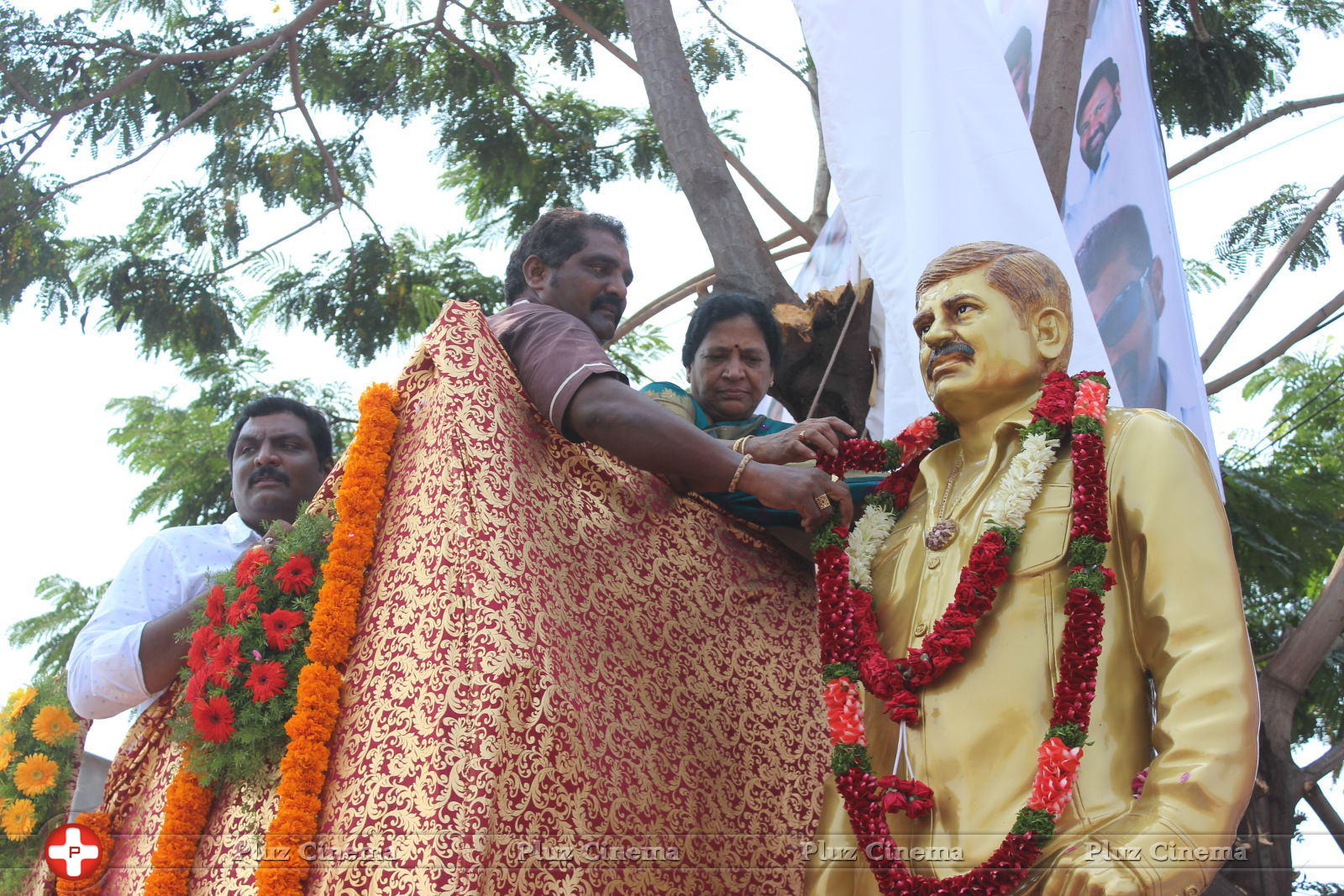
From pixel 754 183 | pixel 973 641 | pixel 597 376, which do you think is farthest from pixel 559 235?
pixel 754 183

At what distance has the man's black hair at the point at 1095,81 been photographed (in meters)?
6.22

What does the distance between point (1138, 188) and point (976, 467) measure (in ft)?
9.72

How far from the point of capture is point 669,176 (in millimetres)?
9617

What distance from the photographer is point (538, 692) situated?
338 cm

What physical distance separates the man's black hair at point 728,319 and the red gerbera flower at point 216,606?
1.87 metres

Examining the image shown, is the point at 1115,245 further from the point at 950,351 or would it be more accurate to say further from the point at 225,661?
the point at 225,661

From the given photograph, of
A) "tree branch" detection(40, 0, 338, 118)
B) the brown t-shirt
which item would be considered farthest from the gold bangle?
"tree branch" detection(40, 0, 338, 118)

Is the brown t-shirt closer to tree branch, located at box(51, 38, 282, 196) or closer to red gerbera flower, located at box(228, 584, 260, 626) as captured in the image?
red gerbera flower, located at box(228, 584, 260, 626)

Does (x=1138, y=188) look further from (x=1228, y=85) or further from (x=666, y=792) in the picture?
(x=666, y=792)

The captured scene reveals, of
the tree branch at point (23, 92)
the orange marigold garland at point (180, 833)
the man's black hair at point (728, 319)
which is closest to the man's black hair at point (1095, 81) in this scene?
the man's black hair at point (728, 319)

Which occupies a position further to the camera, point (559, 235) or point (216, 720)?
point (559, 235)

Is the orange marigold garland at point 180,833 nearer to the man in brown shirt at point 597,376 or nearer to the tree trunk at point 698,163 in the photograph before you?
the man in brown shirt at point 597,376

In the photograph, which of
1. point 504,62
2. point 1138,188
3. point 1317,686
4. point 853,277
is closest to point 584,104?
point 504,62

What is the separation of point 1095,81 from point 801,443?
3.50 m
